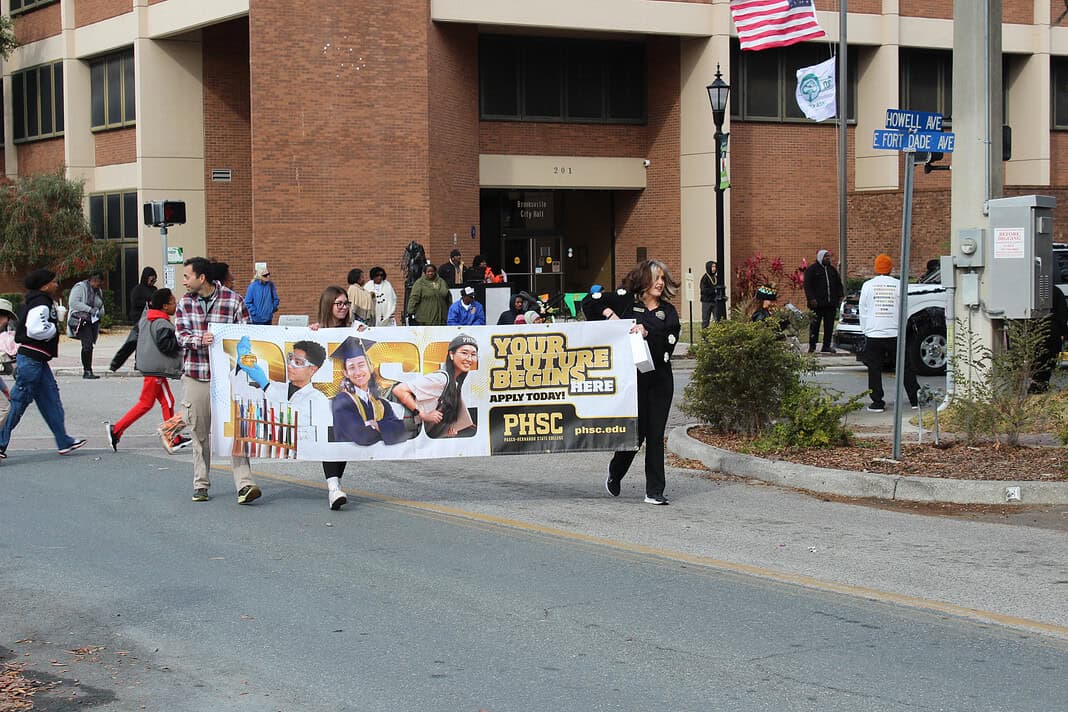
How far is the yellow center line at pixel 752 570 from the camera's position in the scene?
22.5 ft

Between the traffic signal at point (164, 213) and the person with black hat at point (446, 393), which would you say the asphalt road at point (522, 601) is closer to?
the person with black hat at point (446, 393)

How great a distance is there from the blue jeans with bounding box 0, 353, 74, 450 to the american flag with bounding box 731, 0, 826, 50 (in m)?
19.1

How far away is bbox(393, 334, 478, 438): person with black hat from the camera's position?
1009cm

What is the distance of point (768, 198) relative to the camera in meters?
36.3

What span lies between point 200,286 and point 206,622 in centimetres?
413

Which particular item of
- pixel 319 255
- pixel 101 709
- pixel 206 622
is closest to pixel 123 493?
pixel 206 622

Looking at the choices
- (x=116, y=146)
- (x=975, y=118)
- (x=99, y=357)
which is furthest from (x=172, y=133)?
(x=975, y=118)

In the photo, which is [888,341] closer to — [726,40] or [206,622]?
[206,622]

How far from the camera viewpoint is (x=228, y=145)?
3509 centimetres

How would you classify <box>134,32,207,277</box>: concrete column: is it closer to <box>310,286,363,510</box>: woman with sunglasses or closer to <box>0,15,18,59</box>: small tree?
<box>0,15,18,59</box>: small tree

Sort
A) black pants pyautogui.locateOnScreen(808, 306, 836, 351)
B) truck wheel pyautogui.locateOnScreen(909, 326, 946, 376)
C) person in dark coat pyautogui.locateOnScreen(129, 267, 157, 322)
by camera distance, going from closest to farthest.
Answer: truck wheel pyautogui.locateOnScreen(909, 326, 946, 376) < person in dark coat pyautogui.locateOnScreen(129, 267, 157, 322) < black pants pyautogui.locateOnScreen(808, 306, 836, 351)

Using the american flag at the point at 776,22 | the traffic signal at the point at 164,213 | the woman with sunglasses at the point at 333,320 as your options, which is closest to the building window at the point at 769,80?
the american flag at the point at 776,22

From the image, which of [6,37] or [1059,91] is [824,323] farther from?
[6,37]

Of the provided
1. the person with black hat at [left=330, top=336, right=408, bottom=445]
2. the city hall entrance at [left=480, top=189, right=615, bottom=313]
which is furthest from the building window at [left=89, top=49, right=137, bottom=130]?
the person with black hat at [left=330, top=336, right=408, bottom=445]
